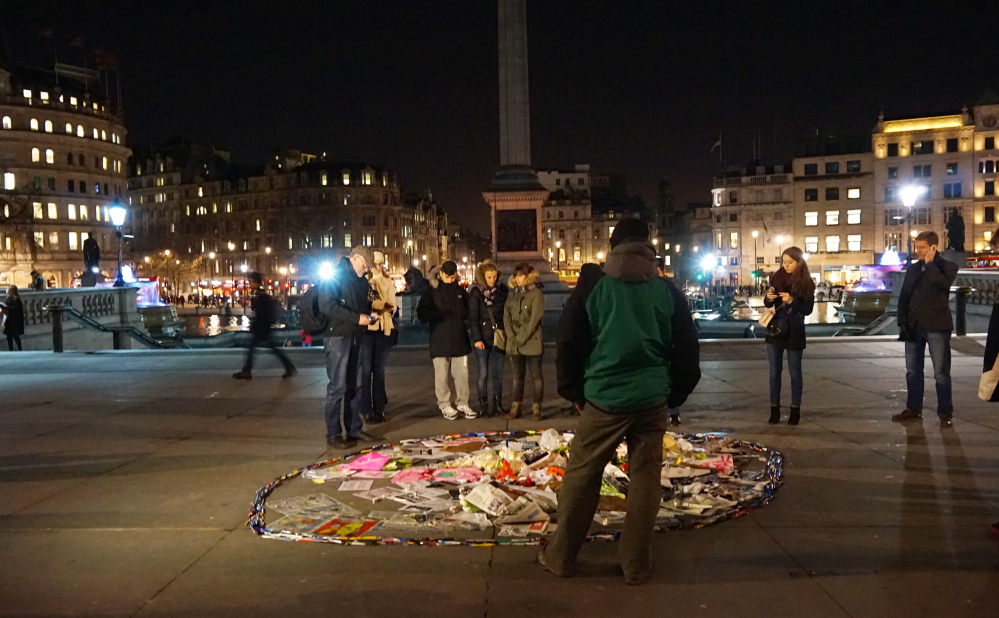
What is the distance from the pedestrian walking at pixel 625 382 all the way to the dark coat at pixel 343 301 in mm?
4227

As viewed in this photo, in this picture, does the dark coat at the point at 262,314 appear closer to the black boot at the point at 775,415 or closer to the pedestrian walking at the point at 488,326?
the pedestrian walking at the point at 488,326

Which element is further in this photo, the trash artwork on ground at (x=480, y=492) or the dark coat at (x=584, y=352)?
the trash artwork on ground at (x=480, y=492)

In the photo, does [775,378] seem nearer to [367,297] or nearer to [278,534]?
[367,297]

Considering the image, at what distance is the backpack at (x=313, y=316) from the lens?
29.8ft

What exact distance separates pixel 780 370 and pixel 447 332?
3.99 metres

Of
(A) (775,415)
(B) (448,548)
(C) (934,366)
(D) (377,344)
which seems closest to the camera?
(B) (448,548)

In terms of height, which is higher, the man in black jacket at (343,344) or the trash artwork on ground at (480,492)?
the man in black jacket at (343,344)

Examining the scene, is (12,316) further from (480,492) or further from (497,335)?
(480,492)

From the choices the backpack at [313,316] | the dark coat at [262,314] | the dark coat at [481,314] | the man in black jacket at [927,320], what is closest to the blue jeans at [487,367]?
the dark coat at [481,314]

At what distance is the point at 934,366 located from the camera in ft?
30.6

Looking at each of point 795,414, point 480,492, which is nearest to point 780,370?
point 795,414

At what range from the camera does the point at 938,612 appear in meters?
4.43

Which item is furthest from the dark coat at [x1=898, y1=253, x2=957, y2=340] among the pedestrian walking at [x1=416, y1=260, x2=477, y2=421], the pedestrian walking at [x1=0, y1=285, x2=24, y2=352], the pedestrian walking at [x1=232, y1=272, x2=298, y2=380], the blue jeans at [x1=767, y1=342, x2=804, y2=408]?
the pedestrian walking at [x1=0, y1=285, x2=24, y2=352]

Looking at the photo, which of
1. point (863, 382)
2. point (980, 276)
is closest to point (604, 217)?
point (980, 276)
